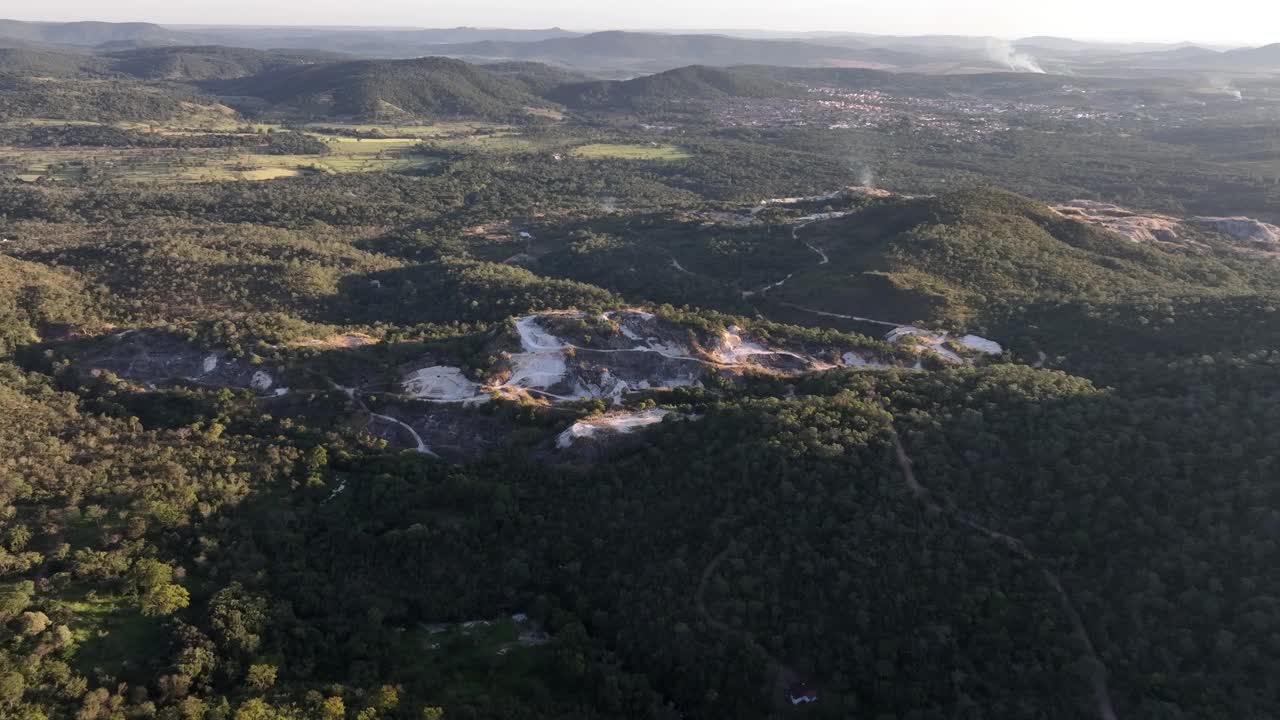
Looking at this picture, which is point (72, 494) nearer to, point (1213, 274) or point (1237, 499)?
point (1237, 499)

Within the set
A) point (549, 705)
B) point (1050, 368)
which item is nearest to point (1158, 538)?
point (1050, 368)

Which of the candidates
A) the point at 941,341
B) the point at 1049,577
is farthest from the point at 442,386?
the point at 941,341

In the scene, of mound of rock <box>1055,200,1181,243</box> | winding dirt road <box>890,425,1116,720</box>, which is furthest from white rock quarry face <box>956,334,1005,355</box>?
mound of rock <box>1055,200,1181,243</box>

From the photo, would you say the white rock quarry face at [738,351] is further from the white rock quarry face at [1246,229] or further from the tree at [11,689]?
the white rock quarry face at [1246,229]

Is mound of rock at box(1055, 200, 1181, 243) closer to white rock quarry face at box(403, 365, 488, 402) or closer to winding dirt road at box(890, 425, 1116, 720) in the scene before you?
winding dirt road at box(890, 425, 1116, 720)

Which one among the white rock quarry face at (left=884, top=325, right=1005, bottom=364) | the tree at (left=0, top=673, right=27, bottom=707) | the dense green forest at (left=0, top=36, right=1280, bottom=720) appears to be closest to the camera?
the tree at (left=0, top=673, right=27, bottom=707)
